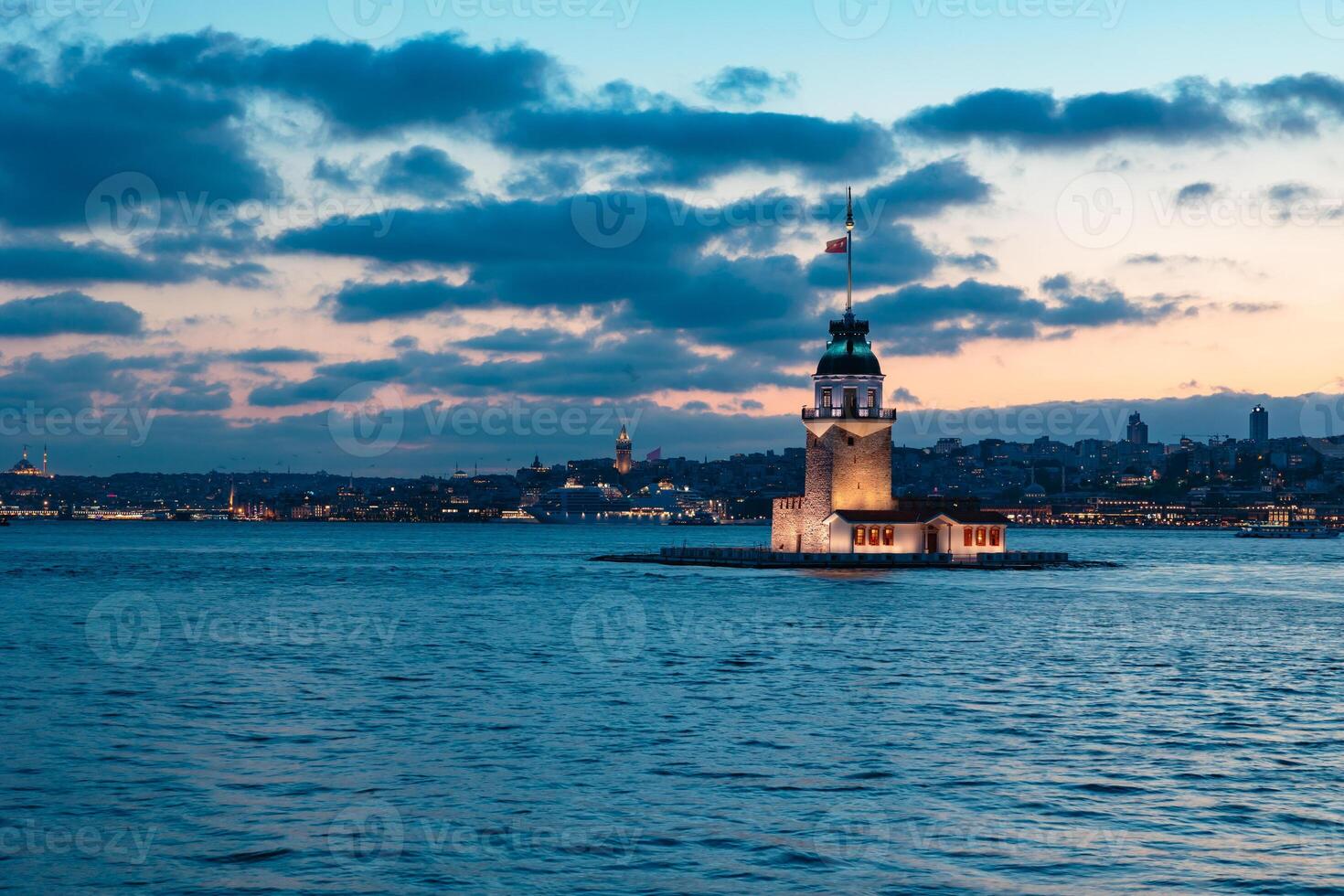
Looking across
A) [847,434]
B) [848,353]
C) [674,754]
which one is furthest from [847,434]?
[674,754]

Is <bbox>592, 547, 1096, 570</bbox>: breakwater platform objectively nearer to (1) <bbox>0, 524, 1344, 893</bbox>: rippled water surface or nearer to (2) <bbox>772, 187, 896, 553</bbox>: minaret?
(2) <bbox>772, 187, 896, 553</bbox>: minaret

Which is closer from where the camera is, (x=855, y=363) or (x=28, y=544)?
(x=855, y=363)

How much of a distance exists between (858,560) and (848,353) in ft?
35.1

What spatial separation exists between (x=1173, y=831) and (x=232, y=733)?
15984mm

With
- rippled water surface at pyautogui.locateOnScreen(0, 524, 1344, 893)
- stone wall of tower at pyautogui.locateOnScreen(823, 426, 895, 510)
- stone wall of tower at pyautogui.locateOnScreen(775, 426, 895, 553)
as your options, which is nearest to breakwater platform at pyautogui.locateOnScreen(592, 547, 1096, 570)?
stone wall of tower at pyautogui.locateOnScreen(775, 426, 895, 553)

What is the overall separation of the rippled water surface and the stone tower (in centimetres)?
1968

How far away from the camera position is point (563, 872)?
54.7 ft

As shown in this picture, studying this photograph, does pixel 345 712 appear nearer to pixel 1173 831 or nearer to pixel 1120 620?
Result: pixel 1173 831

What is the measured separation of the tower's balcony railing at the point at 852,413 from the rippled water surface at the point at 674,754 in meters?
20.3

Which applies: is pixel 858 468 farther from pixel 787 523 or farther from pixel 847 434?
pixel 787 523

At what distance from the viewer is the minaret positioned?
73812mm

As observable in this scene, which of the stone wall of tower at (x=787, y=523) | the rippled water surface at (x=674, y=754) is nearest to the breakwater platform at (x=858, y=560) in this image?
the stone wall of tower at (x=787, y=523)

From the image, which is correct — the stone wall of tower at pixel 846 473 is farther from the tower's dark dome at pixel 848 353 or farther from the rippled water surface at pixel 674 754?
the rippled water surface at pixel 674 754

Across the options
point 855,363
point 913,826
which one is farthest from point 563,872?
point 855,363
